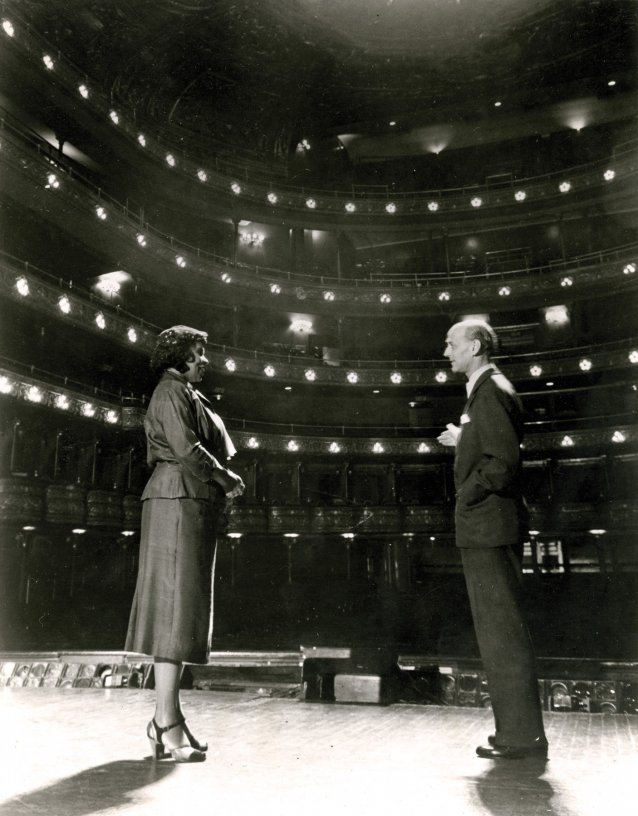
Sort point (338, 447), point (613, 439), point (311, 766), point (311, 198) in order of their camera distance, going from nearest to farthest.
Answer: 1. point (311, 766)
2. point (613, 439)
3. point (338, 447)
4. point (311, 198)

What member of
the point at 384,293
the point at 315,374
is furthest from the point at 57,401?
the point at 384,293

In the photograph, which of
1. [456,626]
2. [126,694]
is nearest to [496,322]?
[456,626]

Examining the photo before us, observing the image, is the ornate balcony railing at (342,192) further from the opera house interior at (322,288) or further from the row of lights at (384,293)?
the row of lights at (384,293)

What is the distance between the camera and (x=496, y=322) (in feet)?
90.8

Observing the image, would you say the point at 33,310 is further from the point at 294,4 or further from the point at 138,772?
the point at 138,772

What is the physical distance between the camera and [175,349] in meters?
3.13

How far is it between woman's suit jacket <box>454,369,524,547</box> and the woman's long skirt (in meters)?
1.19

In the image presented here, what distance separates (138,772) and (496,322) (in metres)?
26.9

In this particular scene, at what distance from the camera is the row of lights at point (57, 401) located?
16.0m

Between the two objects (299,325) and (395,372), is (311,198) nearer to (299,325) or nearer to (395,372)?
(299,325)

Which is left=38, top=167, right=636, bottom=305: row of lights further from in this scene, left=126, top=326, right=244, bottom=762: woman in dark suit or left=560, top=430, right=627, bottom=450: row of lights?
left=126, top=326, right=244, bottom=762: woman in dark suit

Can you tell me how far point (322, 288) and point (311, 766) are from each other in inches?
972

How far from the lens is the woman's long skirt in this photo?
279 cm

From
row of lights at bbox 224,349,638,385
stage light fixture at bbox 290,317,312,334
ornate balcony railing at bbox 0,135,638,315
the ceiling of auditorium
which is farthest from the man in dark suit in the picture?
stage light fixture at bbox 290,317,312,334
